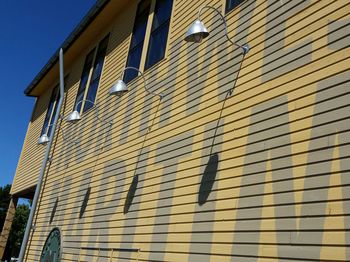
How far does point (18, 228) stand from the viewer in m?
50.6

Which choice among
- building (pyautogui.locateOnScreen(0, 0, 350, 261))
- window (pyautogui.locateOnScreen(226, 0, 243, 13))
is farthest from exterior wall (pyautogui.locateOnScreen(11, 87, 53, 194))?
window (pyautogui.locateOnScreen(226, 0, 243, 13))

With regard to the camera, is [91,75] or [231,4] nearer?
[231,4]

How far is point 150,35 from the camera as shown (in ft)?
31.9

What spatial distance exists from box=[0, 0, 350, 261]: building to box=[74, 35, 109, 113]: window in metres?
0.83

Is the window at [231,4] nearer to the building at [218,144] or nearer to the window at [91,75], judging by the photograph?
the building at [218,144]

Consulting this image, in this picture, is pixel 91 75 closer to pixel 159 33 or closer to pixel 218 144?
pixel 159 33

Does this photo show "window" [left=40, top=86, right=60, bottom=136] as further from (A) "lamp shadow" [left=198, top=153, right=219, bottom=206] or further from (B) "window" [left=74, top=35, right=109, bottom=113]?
(A) "lamp shadow" [left=198, top=153, right=219, bottom=206]

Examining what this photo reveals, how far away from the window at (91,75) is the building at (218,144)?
834mm

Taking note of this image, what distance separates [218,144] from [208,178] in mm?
474

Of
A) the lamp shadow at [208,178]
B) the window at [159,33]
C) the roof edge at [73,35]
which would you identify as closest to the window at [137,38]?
the window at [159,33]

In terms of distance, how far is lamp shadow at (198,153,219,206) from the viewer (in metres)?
5.95

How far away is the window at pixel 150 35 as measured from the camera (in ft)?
30.1

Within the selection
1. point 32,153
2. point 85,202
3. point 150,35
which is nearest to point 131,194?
point 85,202

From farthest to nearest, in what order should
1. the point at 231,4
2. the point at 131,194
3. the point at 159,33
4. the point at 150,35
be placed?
the point at 150,35 < the point at 159,33 < the point at 131,194 < the point at 231,4
